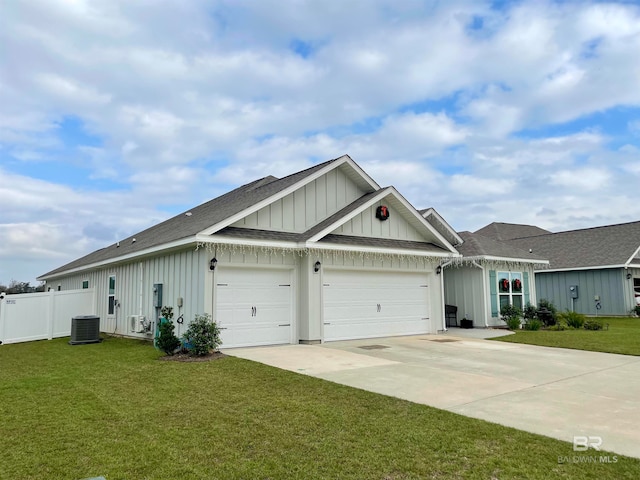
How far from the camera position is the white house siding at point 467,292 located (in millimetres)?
16484

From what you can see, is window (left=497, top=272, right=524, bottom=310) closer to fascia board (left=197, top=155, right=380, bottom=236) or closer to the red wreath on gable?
the red wreath on gable

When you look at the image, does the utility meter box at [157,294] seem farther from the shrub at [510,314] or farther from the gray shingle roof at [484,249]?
the shrub at [510,314]

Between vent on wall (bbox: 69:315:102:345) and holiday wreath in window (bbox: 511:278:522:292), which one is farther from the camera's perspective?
holiday wreath in window (bbox: 511:278:522:292)

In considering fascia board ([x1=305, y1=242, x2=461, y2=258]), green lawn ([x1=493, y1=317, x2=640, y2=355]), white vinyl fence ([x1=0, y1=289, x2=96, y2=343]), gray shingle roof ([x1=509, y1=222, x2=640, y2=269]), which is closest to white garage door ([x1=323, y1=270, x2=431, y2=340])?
fascia board ([x1=305, y1=242, x2=461, y2=258])

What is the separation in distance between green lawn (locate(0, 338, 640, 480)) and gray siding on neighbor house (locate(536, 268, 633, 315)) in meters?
20.8

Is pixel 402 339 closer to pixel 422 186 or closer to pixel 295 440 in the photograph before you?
pixel 295 440

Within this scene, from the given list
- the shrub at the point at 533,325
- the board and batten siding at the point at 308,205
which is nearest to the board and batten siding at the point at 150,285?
the board and batten siding at the point at 308,205

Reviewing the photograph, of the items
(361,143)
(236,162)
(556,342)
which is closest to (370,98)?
(361,143)

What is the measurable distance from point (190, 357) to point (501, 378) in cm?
621

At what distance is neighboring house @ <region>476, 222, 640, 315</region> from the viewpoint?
21.7 metres

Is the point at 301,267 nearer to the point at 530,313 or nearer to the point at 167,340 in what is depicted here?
the point at 167,340

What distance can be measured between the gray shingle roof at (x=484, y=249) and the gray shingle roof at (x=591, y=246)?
6561 mm

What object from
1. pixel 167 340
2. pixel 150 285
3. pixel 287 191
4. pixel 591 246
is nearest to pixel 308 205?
pixel 287 191

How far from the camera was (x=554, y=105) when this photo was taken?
1484cm
